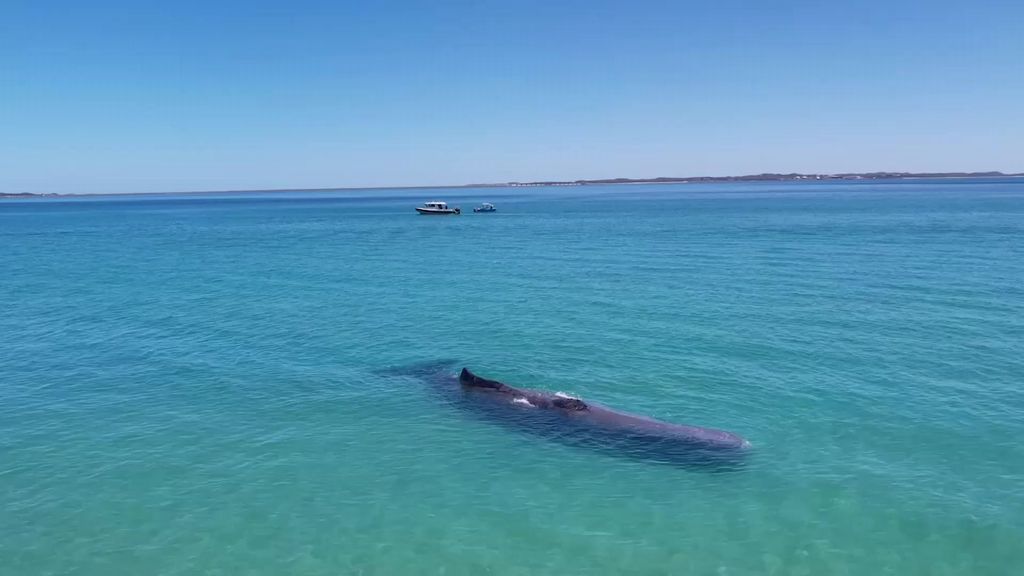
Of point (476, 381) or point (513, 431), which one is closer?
point (513, 431)

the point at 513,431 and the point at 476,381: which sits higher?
the point at 476,381

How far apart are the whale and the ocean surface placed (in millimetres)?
648

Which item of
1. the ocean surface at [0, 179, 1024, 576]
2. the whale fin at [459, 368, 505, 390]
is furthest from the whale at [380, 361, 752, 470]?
the ocean surface at [0, 179, 1024, 576]

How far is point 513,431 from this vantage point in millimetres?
22250

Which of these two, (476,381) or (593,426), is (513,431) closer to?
(593,426)

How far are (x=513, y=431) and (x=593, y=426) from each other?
2742 mm

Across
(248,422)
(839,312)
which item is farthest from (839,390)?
(248,422)

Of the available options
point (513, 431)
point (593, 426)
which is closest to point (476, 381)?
point (513, 431)

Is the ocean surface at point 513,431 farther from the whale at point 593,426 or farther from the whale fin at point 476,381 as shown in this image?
the whale fin at point 476,381

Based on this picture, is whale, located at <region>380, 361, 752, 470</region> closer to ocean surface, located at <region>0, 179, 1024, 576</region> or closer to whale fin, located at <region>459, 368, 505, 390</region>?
whale fin, located at <region>459, 368, 505, 390</region>

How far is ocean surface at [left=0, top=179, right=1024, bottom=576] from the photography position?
16.0 m

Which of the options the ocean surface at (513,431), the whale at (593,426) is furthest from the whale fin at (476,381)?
the ocean surface at (513,431)

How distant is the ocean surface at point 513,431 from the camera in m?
16.0

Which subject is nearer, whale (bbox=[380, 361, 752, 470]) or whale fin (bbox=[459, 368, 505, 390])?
whale (bbox=[380, 361, 752, 470])
